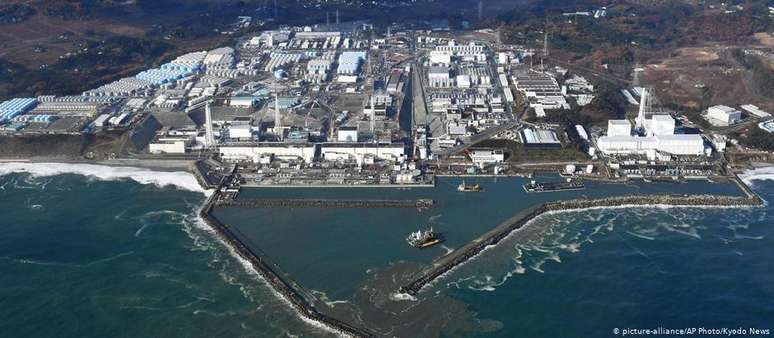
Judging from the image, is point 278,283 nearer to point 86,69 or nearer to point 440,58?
point 440,58

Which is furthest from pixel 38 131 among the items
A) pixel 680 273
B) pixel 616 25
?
pixel 616 25

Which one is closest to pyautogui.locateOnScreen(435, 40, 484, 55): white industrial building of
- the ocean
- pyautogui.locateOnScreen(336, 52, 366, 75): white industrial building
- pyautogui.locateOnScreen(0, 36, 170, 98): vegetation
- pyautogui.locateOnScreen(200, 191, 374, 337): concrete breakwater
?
pyautogui.locateOnScreen(336, 52, 366, 75): white industrial building

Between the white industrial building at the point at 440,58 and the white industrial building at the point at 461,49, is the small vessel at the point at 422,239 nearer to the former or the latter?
the white industrial building at the point at 440,58

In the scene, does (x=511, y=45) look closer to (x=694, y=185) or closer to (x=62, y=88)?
(x=694, y=185)

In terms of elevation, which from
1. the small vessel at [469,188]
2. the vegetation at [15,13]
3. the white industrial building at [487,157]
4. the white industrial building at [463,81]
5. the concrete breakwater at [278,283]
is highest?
the vegetation at [15,13]

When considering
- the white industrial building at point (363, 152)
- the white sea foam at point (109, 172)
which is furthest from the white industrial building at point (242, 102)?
the white industrial building at point (363, 152)

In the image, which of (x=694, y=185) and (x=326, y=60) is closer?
(x=694, y=185)
